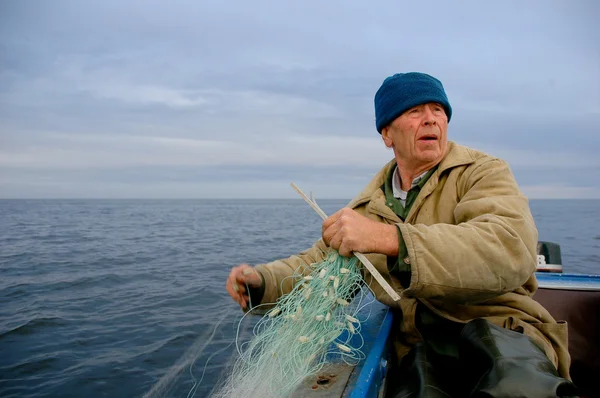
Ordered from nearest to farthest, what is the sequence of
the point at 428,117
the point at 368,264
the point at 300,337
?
the point at 368,264
the point at 300,337
the point at 428,117

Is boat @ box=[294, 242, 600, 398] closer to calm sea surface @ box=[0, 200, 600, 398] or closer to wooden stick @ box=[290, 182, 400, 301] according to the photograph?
wooden stick @ box=[290, 182, 400, 301]

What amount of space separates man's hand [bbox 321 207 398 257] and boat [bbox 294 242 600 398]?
0.72 meters

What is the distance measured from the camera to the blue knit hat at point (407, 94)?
2.87 metres

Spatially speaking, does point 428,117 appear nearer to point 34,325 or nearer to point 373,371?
point 373,371

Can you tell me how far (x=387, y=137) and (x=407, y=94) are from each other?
0.44 metres

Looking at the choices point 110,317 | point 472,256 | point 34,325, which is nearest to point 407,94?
point 472,256

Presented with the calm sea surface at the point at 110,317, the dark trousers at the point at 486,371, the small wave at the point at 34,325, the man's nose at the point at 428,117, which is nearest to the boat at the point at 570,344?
the dark trousers at the point at 486,371

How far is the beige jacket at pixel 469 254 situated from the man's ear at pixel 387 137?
38cm

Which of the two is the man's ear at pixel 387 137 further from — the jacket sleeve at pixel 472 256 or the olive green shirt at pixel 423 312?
the jacket sleeve at pixel 472 256

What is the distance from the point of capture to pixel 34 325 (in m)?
7.55

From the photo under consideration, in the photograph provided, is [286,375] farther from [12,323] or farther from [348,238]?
[12,323]

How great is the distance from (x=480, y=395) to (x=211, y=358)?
5455 millimetres

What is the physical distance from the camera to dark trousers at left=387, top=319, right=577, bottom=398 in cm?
169

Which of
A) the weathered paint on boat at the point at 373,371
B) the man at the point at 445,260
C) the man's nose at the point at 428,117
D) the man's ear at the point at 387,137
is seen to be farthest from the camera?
the man's ear at the point at 387,137
